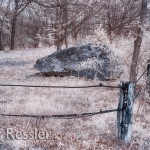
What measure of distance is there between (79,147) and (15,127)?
1.56 m

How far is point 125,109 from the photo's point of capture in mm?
3090

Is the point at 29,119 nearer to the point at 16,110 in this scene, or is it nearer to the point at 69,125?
the point at 16,110

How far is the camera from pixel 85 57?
9242 mm

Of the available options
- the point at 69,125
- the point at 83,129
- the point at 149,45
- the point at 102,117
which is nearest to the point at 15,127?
the point at 69,125

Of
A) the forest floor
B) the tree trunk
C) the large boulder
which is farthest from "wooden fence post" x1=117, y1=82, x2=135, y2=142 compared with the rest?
the large boulder

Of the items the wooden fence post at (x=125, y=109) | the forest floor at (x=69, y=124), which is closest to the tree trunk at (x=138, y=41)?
the forest floor at (x=69, y=124)

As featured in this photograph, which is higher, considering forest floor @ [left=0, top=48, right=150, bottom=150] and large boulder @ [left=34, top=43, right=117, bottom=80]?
large boulder @ [left=34, top=43, right=117, bottom=80]

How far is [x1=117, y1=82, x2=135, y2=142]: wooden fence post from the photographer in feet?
9.88

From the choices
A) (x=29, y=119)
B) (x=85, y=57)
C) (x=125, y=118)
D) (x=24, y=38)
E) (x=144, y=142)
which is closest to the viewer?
(x=125, y=118)

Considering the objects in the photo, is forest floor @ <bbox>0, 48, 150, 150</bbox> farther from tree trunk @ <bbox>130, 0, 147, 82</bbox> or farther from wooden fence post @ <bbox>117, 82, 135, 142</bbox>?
tree trunk @ <bbox>130, 0, 147, 82</bbox>

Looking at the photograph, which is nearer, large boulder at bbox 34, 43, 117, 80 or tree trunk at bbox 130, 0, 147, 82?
tree trunk at bbox 130, 0, 147, 82

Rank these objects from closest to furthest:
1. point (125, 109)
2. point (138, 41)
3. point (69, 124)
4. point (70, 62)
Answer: point (125, 109), point (69, 124), point (138, 41), point (70, 62)

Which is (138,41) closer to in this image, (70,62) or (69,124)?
(69,124)

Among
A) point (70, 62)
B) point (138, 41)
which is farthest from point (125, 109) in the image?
point (70, 62)
